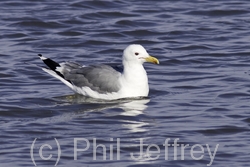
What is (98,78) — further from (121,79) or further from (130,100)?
(130,100)

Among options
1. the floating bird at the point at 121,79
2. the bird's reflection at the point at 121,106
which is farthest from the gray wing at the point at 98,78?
the bird's reflection at the point at 121,106

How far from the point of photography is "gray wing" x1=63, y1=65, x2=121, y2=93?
1245 centimetres

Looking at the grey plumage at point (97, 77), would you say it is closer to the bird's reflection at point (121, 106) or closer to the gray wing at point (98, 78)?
the gray wing at point (98, 78)

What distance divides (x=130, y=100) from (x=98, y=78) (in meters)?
0.57

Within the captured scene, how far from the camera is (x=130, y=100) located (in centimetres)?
1243

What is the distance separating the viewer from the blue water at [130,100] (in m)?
9.80

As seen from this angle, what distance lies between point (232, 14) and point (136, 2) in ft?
7.92

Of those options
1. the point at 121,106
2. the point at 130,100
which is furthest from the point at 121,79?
the point at 121,106

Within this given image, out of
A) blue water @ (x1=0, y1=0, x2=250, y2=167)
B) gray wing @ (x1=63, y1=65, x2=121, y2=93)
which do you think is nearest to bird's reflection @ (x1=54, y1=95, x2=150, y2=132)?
blue water @ (x1=0, y1=0, x2=250, y2=167)

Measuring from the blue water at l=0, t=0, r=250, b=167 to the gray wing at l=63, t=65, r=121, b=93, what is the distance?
9.4 inches

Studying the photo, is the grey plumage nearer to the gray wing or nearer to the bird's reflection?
the gray wing

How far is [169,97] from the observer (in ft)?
41.7

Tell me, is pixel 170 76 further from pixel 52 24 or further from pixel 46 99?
pixel 52 24

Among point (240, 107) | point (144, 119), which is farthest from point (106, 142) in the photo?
point (240, 107)
